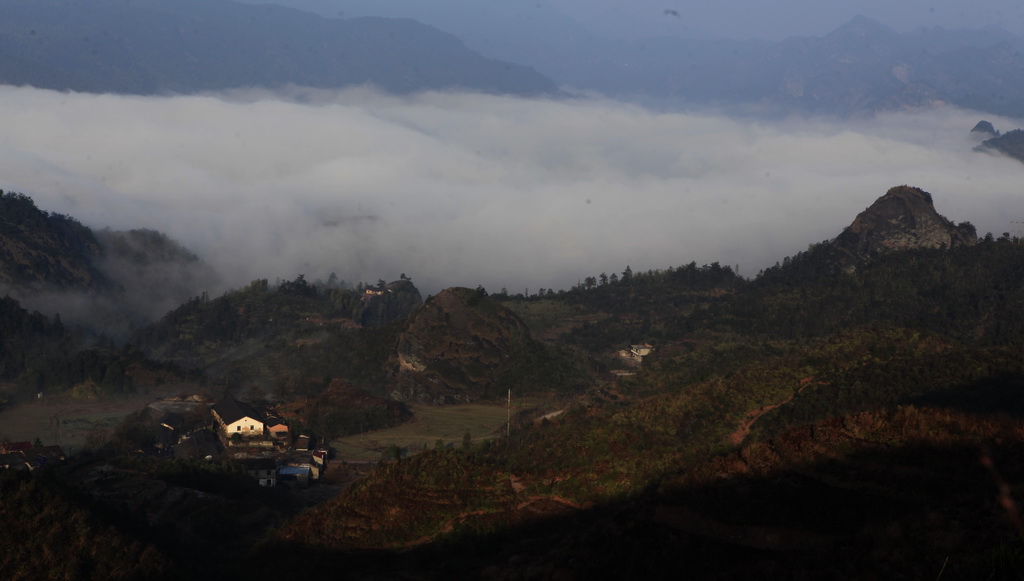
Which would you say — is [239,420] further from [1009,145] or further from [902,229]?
[1009,145]

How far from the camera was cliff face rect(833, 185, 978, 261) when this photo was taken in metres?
84.2

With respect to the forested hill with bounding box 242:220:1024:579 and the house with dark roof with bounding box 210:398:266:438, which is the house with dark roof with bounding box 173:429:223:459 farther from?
the forested hill with bounding box 242:220:1024:579

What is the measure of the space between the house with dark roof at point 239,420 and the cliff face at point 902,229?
55425 mm

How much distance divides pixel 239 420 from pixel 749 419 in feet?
82.0

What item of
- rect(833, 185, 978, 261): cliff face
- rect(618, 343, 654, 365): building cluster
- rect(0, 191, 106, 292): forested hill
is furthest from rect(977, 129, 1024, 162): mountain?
rect(0, 191, 106, 292): forested hill

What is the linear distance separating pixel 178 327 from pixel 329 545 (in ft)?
214

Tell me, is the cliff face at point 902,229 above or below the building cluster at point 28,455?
above

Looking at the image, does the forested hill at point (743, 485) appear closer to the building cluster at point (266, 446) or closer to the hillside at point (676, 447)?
the hillside at point (676, 447)

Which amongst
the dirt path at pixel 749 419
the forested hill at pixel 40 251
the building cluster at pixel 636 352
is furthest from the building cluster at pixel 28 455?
the forested hill at pixel 40 251

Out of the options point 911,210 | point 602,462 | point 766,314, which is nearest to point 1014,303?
point 766,314

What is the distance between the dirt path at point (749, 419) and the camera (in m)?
32.1

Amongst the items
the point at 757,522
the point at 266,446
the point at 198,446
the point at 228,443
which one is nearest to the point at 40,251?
the point at 228,443

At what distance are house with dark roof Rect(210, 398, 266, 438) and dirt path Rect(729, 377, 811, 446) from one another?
2407 cm

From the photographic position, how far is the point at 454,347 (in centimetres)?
6519
